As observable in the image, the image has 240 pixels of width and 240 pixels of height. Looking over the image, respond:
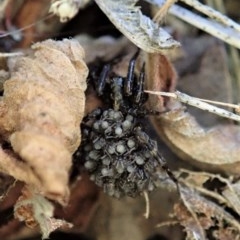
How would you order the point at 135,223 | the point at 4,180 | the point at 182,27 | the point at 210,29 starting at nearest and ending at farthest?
the point at 4,180 → the point at 210,29 → the point at 135,223 → the point at 182,27

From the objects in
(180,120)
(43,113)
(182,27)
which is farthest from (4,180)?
(182,27)

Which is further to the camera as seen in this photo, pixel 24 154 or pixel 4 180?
pixel 4 180

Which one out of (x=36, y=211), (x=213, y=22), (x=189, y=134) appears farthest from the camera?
(x=213, y=22)

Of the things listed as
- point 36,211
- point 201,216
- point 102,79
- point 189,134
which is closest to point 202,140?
point 189,134

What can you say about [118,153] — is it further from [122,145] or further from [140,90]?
[140,90]

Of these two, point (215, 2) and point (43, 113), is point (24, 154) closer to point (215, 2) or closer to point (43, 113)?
point (43, 113)

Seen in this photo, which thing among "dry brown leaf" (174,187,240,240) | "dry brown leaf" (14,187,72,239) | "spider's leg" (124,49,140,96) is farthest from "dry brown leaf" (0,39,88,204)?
"dry brown leaf" (174,187,240,240)
